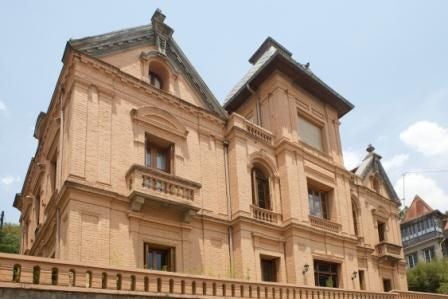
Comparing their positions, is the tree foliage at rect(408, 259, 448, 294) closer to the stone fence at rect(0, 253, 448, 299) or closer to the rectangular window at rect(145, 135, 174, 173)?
the stone fence at rect(0, 253, 448, 299)

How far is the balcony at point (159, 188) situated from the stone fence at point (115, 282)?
4115mm

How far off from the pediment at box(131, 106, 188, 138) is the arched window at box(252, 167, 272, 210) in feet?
12.4

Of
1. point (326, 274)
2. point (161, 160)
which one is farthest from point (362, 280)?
point (161, 160)

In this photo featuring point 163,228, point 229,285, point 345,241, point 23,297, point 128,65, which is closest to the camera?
point 23,297

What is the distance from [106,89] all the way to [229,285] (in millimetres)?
8133

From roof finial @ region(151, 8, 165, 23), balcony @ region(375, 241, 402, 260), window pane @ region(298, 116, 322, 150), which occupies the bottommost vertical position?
balcony @ region(375, 241, 402, 260)

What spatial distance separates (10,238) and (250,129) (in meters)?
30.0

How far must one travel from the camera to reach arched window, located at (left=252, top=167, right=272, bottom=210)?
2001 cm

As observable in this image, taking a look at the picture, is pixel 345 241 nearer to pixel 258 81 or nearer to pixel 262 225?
pixel 262 225

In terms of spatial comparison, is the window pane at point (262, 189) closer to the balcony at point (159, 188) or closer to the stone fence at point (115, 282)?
the balcony at point (159, 188)

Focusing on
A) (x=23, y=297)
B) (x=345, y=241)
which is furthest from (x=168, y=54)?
(x=23, y=297)

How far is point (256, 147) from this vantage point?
67.5ft

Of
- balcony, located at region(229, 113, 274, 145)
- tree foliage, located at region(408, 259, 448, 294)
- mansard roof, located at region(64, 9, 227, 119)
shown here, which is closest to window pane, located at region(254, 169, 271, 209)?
balcony, located at region(229, 113, 274, 145)

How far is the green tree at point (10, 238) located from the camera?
130ft
